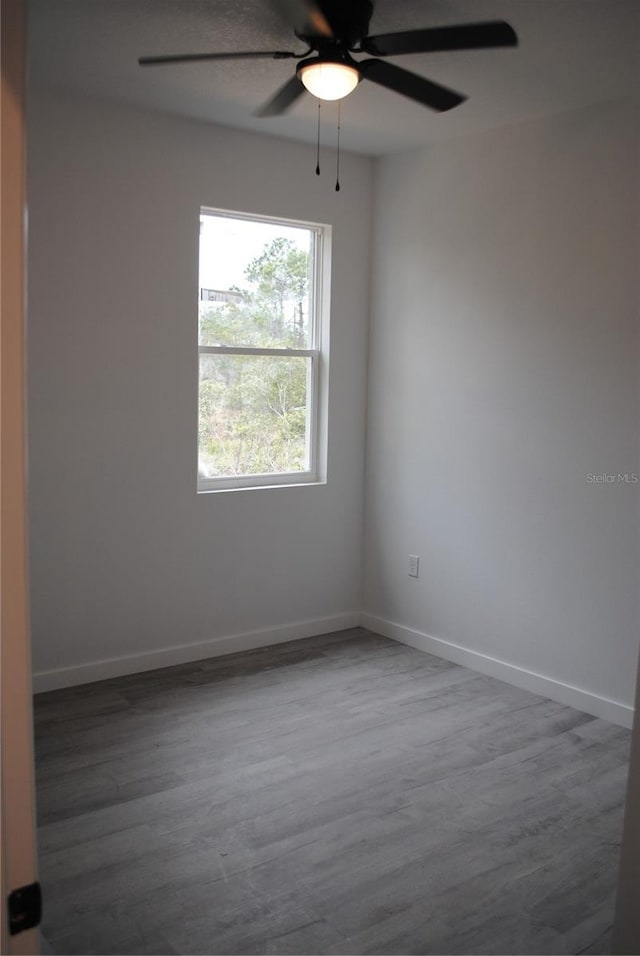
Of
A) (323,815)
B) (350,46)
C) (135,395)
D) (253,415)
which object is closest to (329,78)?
(350,46)

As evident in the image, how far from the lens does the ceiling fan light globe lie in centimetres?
267

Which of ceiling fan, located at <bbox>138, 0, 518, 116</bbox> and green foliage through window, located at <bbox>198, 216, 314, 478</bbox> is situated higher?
ceiling fan, located at <bbox>138, 0, 518, 116</bbox>

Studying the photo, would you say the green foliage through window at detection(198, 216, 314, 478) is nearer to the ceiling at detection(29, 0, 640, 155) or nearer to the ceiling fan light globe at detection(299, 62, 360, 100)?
the ceiling at detection(29, 0, 640, 155)

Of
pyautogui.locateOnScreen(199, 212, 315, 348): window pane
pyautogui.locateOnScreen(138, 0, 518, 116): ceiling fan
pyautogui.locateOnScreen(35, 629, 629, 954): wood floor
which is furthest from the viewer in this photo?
pyautogui.locateOnScreen(199, 212, 315, 348): window pane

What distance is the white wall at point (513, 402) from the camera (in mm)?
3635

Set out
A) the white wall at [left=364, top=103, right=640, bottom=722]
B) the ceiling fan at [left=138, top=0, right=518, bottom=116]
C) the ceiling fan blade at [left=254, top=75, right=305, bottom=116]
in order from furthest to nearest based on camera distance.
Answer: the white wall at [left=364, top=103, right=640, bottom=722] < the ceiling fan blade at [left=254, top=75, right=305, bottom=116] < the ceiling fan at [left=138, top=0, right=518, bottom=116]

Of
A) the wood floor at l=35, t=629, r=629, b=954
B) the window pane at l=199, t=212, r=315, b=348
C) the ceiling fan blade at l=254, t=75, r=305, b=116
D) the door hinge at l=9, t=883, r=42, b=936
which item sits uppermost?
the ceiling fan blade at l=254, t=75, r=305, b=116

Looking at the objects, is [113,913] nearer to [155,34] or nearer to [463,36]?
[463,36]

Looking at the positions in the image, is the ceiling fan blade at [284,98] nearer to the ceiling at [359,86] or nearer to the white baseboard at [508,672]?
the ceiling at [359,86]

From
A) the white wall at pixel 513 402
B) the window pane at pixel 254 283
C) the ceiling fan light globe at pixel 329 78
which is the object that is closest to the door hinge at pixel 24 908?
the ceiling fan light globe at pixel 329 78

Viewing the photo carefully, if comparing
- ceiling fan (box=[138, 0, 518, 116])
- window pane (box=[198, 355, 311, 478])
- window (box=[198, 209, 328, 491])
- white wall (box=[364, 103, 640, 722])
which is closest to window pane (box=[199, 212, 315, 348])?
window (box=[198, 209, 328, 491])

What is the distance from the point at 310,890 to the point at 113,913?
0.56 meters

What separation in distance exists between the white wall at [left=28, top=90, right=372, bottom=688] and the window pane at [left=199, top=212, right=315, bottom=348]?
151 mm

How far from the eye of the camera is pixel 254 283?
4500 millimetres
